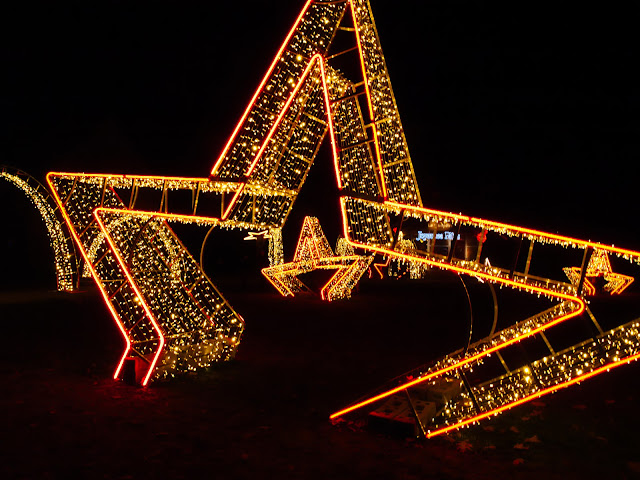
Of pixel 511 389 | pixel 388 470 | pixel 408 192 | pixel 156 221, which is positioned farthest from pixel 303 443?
pixel 156 221

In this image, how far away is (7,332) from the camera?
376 inches

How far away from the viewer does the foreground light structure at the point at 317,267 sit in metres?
17.3

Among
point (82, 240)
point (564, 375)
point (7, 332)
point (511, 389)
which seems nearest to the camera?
point (564, 375)

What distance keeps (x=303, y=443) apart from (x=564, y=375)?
234cm

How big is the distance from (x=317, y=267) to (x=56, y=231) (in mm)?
9027

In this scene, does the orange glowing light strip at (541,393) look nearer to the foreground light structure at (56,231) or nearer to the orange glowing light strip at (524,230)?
the orange glowing light strip at (524,230)

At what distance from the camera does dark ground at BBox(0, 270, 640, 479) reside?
13.7 feet

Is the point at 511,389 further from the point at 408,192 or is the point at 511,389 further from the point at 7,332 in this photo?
the point at 7,332

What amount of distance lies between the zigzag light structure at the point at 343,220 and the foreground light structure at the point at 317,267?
9.84 meters

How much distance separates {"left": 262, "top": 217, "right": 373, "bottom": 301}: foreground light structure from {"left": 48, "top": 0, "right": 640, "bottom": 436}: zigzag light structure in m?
9.84

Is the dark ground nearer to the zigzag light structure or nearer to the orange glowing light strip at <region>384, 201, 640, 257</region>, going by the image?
the zigzag light structure

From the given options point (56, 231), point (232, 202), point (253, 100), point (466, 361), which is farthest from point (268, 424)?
point (56, 231)

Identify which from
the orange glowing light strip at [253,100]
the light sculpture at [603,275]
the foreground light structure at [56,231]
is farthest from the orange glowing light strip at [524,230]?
the light sculpture at [603,275]

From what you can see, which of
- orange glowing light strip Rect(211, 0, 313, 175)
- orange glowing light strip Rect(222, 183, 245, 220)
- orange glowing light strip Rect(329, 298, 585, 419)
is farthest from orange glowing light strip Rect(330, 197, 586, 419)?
orange glowing light strip Rect(211, 0, 313, 175)
